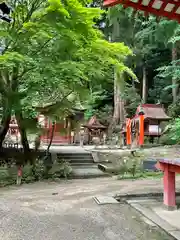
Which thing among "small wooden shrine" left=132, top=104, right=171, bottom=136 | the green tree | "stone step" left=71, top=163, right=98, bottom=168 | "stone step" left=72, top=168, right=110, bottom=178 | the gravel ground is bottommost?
the gravel ground

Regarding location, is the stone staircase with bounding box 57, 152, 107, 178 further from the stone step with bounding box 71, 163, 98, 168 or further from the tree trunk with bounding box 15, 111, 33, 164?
the tree trunk with bounding box 15, 111, 33, 164

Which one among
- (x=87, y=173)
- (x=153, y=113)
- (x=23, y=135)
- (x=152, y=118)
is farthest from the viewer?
(x=153, y=113)

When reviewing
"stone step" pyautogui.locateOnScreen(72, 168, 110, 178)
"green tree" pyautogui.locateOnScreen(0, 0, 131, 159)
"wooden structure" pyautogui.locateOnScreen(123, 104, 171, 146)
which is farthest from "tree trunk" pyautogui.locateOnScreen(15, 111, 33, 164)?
"wooden structure" pyautogui.locateOnScreen(123, 104, 171, 146)

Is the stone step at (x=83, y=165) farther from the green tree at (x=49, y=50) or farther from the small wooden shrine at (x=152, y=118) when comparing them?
the small wooden shrine at (x=152, y=118)

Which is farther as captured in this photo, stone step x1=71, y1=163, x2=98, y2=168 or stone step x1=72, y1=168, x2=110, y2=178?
stone step x1=71, y1=163, x2=98, y2=168

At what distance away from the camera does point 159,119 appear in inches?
642

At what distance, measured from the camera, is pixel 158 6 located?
368 cm

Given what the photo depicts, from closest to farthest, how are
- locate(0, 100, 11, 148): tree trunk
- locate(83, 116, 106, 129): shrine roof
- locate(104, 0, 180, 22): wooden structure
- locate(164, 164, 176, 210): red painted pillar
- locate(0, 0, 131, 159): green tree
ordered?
locate(104, 0, 180, 22): wooden structure < locate(164, 164, 176, 210): red painted pillar < locate(0, 0, 131, 159): green tree < locate(0, 100, 11, 148): tree trunk < locate(83, 116, 106, 129): shrine roof

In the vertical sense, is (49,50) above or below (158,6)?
above

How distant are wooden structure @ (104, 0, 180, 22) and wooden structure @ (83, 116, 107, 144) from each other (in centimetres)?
1855

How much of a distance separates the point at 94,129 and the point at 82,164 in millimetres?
10412

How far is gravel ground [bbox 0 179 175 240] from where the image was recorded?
4301mm

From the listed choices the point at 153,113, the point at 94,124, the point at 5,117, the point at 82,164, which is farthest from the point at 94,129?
the point at 5,117

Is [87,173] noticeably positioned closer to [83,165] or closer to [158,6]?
[83,165]
